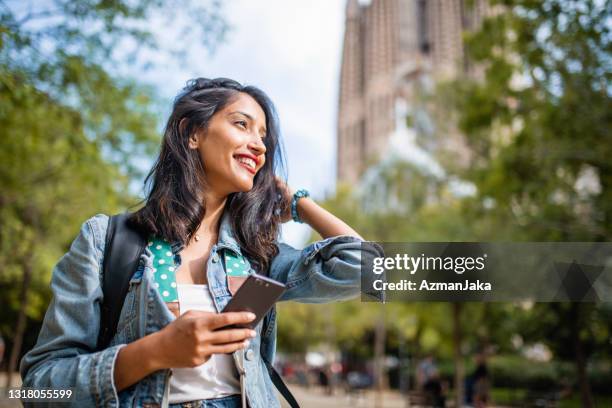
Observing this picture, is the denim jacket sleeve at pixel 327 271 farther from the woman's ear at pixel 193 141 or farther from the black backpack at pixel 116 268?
the woman's ear at pixel 193 141

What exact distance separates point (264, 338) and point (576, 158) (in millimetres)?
9857

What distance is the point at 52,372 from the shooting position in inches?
53.9

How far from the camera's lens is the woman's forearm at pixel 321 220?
1.79 meters

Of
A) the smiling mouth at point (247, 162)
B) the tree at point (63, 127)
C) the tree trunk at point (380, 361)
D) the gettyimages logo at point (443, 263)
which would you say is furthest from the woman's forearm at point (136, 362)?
the tree trunk at point (380, 361)

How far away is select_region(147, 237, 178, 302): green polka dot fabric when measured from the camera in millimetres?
1554

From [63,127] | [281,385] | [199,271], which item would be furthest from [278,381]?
[63,127]

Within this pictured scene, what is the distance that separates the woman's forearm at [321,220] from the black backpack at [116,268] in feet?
1.59

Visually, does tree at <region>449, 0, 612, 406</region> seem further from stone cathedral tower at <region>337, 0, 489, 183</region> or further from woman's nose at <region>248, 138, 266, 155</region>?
stone cathedral tower at <region>337, 0, 489, 183</region>

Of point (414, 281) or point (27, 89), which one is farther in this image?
point (27, 89)

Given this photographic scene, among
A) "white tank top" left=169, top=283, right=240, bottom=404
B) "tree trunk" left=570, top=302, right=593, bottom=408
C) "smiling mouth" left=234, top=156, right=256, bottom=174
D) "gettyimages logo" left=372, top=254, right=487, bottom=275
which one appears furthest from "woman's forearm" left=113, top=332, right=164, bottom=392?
"tree trunk" left=570, top=302, right=593, bottom=408

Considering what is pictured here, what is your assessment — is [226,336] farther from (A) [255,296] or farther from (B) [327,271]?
(B) [327,271]

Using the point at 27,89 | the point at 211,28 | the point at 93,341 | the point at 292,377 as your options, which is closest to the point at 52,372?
the point at 93,341

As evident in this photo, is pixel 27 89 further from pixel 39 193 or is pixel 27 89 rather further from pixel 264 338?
pixel 39 193
